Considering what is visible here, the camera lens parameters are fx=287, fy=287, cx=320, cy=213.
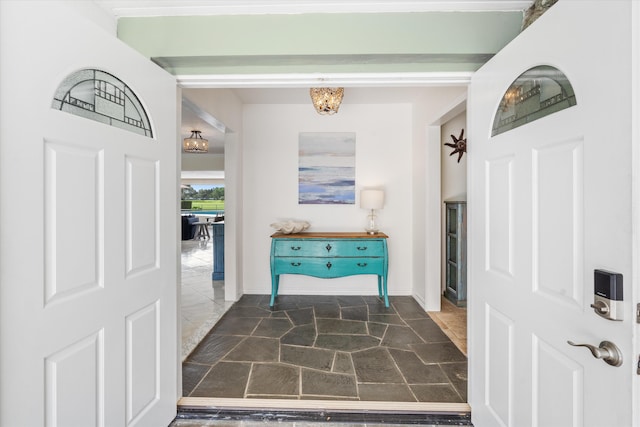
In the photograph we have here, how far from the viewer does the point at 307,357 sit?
2.42 metres

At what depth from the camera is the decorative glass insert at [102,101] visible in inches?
41.5

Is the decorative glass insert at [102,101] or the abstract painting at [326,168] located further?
the abstract painting at [326,168]

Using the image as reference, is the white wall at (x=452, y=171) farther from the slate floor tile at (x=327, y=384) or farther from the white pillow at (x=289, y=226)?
the slate floor tile at (x=327, y=384)

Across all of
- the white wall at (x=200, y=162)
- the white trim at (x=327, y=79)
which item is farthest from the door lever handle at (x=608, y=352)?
the white wall at (x=200, y=162)

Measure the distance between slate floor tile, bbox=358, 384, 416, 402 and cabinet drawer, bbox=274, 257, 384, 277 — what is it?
160cm

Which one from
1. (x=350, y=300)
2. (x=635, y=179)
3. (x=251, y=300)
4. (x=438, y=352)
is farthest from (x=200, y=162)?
(x=635, y=179)

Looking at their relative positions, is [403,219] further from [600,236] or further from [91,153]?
[91,153]

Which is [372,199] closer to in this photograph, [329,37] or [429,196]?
[429,196]

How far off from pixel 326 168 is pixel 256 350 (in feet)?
8.16

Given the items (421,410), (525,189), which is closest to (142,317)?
(421,410)

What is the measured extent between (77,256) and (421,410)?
196cm

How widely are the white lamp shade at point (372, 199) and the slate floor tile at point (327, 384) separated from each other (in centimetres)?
212

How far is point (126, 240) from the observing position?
4.36ft

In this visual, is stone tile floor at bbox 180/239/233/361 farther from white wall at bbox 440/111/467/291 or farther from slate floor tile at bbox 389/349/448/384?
white wall at bbox 440/111/467/291
